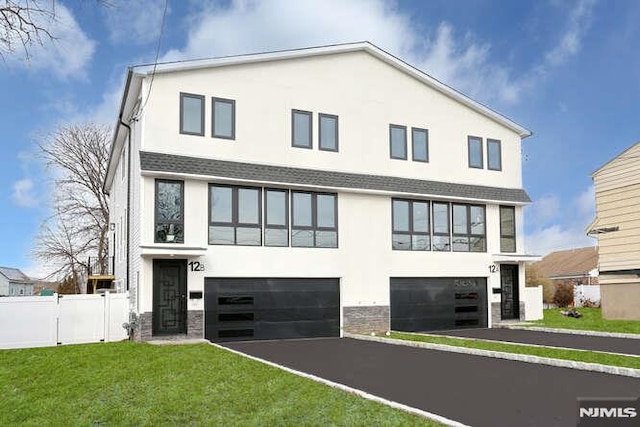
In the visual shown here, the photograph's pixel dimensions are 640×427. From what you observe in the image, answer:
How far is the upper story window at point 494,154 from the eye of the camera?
21.5m

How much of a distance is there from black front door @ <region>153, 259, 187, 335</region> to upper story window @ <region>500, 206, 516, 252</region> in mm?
11779

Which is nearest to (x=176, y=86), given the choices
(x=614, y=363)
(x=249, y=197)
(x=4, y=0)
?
(x=249, y=197)

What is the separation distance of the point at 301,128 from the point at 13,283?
56066mm

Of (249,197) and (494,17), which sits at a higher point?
(494,17)

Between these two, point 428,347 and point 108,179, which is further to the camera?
point 108,179

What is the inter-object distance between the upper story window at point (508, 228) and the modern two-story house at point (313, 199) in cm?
7

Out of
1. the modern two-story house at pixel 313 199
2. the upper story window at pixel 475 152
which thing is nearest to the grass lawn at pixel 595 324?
the modern two-story house at pixel 313 199

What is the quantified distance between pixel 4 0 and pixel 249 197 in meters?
11.4

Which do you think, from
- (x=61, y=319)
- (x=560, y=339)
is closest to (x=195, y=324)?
(x=61, y=319)

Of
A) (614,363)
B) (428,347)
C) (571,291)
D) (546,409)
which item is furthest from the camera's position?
(571,291)

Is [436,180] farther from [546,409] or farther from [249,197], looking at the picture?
[546,409]

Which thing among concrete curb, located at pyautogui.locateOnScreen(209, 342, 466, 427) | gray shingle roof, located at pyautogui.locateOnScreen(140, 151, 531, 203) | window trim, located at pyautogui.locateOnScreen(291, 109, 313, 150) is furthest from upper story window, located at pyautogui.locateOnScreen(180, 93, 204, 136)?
concrete curb, located at pyautogui.locateOnScreen(209, 342, 466, 427)

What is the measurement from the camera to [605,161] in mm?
23125

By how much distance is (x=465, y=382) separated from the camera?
30.5ft
